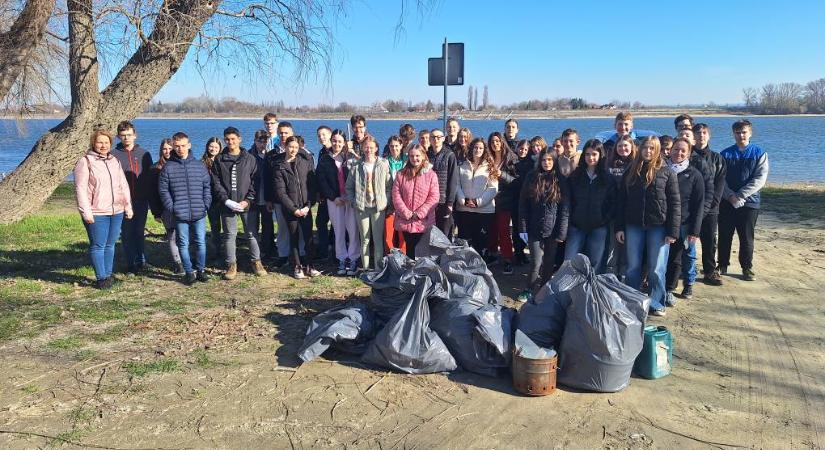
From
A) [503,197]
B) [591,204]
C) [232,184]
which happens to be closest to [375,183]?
[503,197]

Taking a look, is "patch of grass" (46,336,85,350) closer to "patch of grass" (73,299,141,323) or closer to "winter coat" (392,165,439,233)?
"patch of grass" (73,299,141,323)

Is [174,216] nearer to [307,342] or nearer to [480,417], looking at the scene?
[307,342]

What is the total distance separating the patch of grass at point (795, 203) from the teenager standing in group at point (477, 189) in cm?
697

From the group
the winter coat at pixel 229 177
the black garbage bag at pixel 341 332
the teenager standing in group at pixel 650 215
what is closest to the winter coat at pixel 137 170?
the winter coat at pixel 229 177

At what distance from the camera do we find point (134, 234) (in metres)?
6.70

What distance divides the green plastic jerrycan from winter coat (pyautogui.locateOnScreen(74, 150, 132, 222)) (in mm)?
5044

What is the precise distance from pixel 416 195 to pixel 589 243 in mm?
1826

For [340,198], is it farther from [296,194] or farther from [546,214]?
[546,214]

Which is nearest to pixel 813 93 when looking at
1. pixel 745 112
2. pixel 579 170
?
pixel 745 112

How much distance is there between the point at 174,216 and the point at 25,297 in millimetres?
1590

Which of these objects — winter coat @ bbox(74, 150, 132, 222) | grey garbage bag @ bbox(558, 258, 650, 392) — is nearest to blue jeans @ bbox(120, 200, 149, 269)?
winter coat @ bbox(74, 150, 132, 222)

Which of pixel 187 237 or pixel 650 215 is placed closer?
pixel 650 215

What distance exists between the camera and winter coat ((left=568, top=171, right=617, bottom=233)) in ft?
17.8

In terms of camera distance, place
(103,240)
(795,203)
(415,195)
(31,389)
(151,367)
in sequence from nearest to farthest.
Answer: (31,389) → (151,367) → (103,240) → (415,195) → (795,203)
